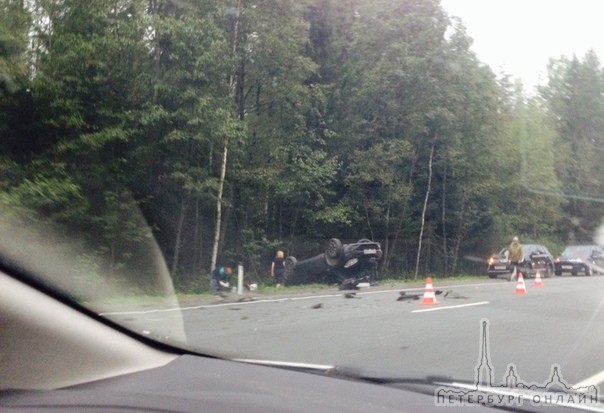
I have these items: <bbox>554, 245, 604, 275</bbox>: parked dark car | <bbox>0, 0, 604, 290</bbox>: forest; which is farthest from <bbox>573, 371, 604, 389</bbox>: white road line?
<bbox>554, 245, 604, 275</bbox>: parked dark car

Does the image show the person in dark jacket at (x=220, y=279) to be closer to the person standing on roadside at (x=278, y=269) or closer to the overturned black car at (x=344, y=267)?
the person standing on roadside at (x=278, y=269)

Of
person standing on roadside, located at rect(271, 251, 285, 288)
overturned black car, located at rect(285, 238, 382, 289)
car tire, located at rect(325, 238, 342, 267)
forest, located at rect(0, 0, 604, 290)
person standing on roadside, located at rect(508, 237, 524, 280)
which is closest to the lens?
forest, located at rect(0, 0, 604, 290)

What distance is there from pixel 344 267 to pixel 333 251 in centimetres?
95

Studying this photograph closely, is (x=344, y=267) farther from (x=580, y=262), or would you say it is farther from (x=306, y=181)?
(x=580, y=262)

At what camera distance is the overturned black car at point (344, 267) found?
1933 cm

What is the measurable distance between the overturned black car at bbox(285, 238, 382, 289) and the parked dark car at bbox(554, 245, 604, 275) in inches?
441

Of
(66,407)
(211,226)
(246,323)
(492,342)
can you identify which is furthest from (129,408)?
(211,226)

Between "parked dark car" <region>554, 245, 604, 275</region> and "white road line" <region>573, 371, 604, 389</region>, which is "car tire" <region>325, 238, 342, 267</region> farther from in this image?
"white road line" <region>573, 371, 604, 389</region>

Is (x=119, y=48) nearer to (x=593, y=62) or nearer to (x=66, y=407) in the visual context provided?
(x=593, y=62)

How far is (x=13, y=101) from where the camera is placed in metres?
10.5

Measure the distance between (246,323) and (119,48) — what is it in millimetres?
8961

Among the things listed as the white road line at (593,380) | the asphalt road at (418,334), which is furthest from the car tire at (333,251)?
the white road line at (593,380)

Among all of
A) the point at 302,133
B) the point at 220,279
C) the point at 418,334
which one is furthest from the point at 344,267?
the point at 418,334

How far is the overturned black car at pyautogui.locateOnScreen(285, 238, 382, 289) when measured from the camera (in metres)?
19.3
